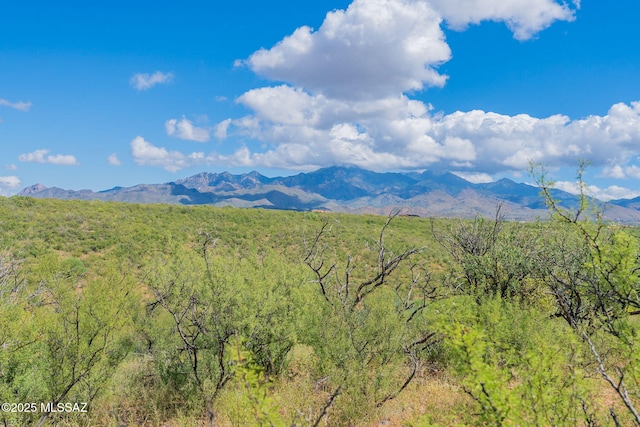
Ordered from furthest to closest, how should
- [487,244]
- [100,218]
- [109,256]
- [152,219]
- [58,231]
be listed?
[152,219] → [100,218] → [58,231] → [109,256] → [487,244]

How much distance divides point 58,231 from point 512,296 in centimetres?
4491

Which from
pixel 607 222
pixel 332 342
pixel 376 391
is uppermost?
pixel 607 222

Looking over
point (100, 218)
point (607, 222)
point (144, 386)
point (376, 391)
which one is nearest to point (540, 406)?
point (607, 222)

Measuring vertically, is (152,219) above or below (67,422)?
above

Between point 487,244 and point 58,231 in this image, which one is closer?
point 487,244

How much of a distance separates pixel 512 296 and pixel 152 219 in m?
47.0

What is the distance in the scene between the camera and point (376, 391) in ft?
36.1

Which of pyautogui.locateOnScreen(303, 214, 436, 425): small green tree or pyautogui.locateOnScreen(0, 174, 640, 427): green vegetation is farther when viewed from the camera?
pyautogui.locateOnScreen(303, 214, 436, 425): small green tree

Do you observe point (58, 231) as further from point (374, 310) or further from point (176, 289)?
point (374, 310)

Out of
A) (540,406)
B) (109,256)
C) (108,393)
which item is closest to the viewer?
(540,406)

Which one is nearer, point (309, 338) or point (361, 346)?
point (361, 346)

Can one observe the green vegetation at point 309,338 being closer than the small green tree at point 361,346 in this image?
Yes

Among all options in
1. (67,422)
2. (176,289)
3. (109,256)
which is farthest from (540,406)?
(109,256)

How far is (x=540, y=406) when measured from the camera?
196 inches
